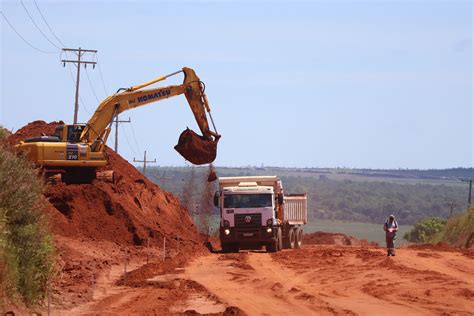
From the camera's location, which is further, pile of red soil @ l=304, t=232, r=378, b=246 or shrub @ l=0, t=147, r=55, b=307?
pile of red soil @ l=304, t=232, r=378, b=246

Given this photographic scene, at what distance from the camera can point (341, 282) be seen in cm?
2828

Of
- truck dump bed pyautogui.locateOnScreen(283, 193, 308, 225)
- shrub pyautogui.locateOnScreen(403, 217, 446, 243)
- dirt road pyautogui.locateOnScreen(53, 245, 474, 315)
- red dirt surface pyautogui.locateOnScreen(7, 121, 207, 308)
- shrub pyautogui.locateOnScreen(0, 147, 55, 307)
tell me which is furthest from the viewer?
shrub pyautogui.locateOnScreen(403, 217, 446, 243)

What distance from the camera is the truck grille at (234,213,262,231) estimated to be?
43781 mm

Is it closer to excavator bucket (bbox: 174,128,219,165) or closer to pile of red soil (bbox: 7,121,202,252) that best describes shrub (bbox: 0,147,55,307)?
pile of red soil (bbox: 7,121,202,252)

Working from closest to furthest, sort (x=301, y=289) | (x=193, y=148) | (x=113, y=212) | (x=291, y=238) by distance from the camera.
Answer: (x=301, y=289)
(x=193, y=148)
(x=113, y=212)
(x=291, y=238)

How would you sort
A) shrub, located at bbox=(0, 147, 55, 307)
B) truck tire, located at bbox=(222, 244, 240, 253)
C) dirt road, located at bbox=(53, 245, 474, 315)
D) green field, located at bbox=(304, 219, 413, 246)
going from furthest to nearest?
green field, located at bbox=(304, 219, 413, 246) → truck tire, located at bbox=(222, 244, 240, 253) → dirt road, located at bbox=(53, 245, 474, 315) → shrub, located at bbox=(0, 147, 55, 307)

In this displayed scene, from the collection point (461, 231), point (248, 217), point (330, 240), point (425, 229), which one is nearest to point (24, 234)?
point (248, 217)

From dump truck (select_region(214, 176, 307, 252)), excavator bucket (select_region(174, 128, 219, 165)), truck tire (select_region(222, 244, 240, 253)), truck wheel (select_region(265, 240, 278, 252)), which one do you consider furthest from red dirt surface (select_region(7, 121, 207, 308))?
excavator bucket (select_region(174, 128, 219, 165))

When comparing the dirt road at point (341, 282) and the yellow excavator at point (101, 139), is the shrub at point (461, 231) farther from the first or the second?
the yellow excavator at point (101, 139)

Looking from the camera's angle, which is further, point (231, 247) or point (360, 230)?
point (360, 230)

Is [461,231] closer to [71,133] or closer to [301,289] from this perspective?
[71,133]

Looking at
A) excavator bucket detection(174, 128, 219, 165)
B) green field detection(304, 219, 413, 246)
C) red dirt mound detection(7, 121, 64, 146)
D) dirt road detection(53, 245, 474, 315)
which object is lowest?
green field detection(304, 219, 413, 246)

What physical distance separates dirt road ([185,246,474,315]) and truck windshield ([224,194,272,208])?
3612mm

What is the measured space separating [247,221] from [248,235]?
649mm
